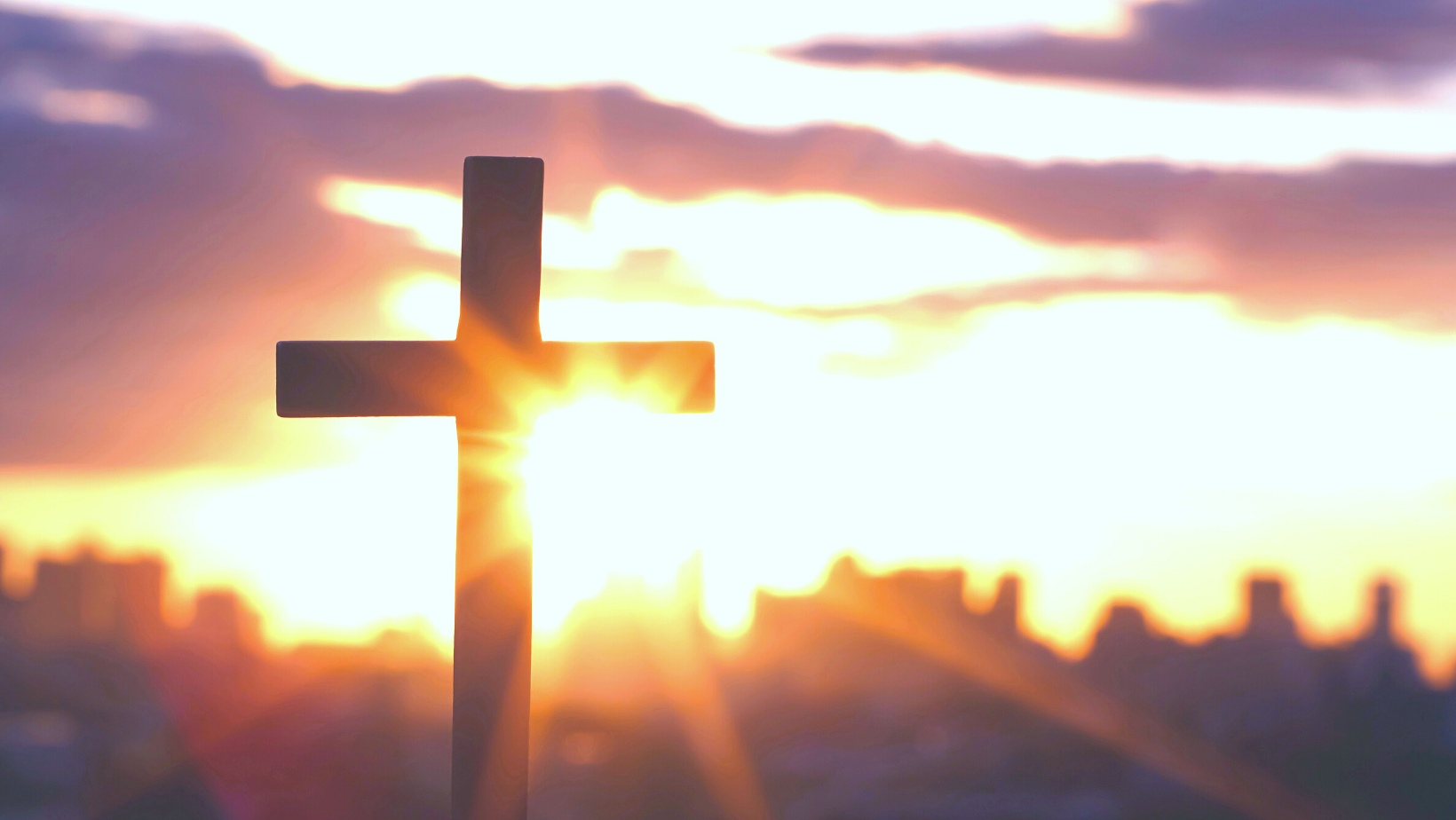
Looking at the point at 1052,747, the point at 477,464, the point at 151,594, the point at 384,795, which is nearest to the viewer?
the point at 477,464

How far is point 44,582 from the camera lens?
59750mm

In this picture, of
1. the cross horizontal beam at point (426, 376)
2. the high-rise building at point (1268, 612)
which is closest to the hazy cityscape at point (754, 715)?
the high-rise building at point (1268, 612)

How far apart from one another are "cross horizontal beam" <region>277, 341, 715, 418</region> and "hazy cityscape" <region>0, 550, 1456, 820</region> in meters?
22.0

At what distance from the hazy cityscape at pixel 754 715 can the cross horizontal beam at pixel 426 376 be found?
21960mm

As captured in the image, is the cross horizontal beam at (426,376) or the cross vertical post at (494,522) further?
the cross horizontal beam at (426,376)

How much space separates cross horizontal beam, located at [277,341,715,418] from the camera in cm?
622

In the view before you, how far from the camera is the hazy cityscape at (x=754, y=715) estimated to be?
48594 millimetres

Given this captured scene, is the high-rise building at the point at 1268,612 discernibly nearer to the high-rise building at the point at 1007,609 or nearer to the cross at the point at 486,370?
the high-rise building at the point at 1007,609

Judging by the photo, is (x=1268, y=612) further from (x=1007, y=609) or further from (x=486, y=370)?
(x=486, y=370)

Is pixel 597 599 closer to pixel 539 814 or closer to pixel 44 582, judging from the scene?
pixel 539 814

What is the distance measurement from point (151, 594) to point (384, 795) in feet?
56.0

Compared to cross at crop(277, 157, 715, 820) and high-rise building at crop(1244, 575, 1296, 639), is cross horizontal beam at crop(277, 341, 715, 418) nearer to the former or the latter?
cross at crop(277, 157, 715, 820)

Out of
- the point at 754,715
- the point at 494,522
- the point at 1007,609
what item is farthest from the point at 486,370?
the point at 1007,609

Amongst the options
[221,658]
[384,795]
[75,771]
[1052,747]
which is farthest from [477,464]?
[1052,747]
